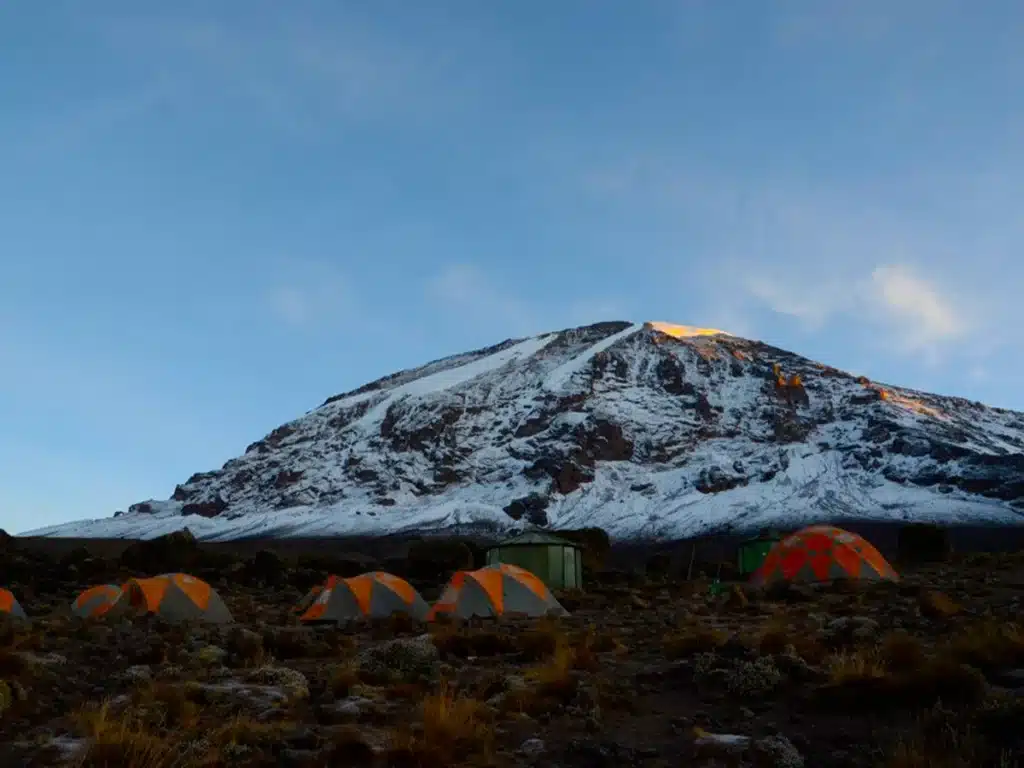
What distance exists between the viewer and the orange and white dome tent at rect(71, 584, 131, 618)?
2278 cm

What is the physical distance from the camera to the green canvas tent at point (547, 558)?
3897 cm

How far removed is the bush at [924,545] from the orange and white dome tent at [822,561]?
18053 mm

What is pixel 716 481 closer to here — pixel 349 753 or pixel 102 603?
pixel 102 603

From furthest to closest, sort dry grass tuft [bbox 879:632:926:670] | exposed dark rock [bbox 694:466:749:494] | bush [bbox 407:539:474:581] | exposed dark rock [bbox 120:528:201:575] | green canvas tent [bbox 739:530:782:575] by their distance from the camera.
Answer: exposed dark rock [bbox 694:466:749:494] → exposed dark rock [bbox 120:528:201:575] → bush [bbox 407:539:474:581] → green canvas tent [bbox 739:530:782:575] → dry grass tuft [bbox 879:632:926:670]

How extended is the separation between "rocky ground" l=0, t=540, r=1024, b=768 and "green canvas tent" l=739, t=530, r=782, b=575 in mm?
32884

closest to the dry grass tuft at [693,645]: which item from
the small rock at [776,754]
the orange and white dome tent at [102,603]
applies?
the small rock at [776,754]

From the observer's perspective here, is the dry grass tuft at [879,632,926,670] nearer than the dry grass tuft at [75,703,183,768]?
No

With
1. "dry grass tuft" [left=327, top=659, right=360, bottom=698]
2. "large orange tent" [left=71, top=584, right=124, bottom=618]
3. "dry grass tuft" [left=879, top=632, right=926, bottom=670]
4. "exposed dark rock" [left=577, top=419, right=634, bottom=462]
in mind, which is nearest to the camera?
"dry grass tuft" [left=879, top=632, right=926, bottom=670]

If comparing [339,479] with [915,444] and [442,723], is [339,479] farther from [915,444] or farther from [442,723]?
[442,723]

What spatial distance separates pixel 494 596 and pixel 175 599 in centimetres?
793

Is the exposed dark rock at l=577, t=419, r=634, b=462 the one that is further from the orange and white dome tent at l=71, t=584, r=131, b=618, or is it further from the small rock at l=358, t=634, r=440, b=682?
the small rock at l=358, t=634, r=440, b=682

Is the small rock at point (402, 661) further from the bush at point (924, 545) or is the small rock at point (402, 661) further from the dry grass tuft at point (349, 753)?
the bush at point (924, 545)

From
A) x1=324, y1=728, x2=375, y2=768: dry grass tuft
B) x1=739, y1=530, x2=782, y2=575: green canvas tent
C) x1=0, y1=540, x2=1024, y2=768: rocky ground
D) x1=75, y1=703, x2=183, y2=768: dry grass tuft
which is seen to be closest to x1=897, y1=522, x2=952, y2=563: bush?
x1=739, y1=530, x2=782, y2=575: green canvas tent

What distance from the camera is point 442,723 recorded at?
26.7 ft
